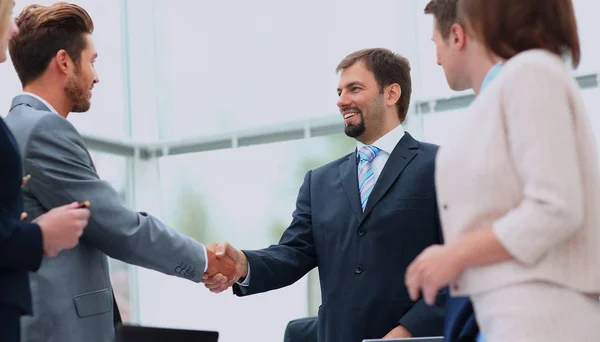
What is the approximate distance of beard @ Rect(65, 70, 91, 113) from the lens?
8.46 ft

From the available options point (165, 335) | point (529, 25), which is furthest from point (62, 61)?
point (529, 25)

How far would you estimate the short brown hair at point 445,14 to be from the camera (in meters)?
A: 1.84

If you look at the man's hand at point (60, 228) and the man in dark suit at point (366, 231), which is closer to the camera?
the man's hand at point (60, 228)

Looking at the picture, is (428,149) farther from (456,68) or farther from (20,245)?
(20,245)

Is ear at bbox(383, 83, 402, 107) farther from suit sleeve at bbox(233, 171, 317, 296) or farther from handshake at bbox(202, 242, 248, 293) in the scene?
handshake at bbox(202, 242, 248, 293)

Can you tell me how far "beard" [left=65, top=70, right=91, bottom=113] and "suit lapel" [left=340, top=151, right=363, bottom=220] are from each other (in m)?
1.02

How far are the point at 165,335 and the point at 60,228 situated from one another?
51 centimetres

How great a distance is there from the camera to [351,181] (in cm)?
298

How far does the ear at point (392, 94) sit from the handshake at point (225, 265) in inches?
35.8

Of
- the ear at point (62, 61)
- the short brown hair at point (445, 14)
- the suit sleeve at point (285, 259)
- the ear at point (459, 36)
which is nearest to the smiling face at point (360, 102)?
the suit sleeve at point (285, 259)

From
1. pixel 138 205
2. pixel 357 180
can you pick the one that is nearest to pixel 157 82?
pixel 138 205

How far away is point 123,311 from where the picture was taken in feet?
18.9

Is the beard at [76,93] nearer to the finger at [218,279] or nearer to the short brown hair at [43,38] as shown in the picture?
the short brown hair at [43,38]

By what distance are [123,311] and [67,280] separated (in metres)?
3.64
